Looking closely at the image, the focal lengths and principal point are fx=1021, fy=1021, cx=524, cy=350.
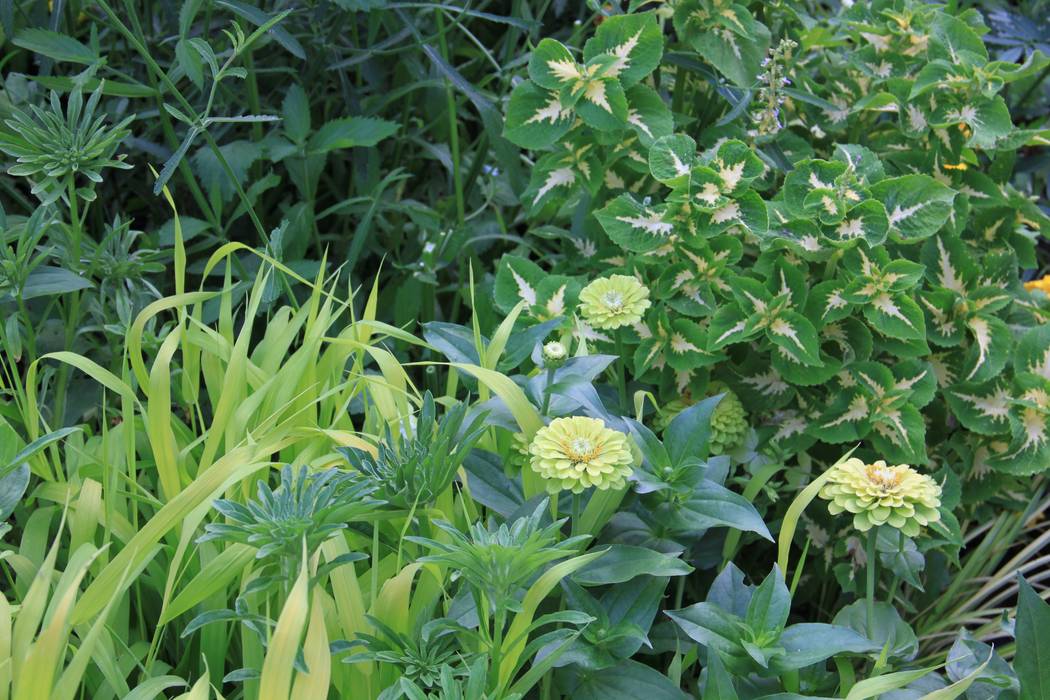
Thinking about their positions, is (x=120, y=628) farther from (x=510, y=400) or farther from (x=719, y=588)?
(x=719, y=588)

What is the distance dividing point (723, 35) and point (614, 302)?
0.48 m

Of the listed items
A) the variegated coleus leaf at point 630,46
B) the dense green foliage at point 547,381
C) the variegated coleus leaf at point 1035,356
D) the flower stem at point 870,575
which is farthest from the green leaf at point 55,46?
the variegated coleus leaf at point 1035,356

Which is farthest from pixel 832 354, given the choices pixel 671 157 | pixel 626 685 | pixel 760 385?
pixel 626 685

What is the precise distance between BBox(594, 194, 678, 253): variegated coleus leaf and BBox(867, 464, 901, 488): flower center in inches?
15.0

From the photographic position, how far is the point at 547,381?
3.30 feet

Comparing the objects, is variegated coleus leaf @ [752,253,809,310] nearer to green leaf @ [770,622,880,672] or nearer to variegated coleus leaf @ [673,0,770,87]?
variegated coleus leaf @ [673,0,770,87]

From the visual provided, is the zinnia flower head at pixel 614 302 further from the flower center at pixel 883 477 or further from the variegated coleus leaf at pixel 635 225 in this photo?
the flower center at pixel 883 477

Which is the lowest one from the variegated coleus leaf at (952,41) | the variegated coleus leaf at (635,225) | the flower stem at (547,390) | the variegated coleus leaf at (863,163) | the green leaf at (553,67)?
the flower stem at (547,390)

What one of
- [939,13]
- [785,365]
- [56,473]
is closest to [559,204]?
[785,365]

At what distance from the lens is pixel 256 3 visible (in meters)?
1.50

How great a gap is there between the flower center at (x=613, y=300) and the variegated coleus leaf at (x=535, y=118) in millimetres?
266

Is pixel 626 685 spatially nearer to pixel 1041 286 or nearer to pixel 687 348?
pixel 687 348

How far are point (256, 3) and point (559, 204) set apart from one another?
21.9 inches

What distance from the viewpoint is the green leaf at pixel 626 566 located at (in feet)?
2.91
